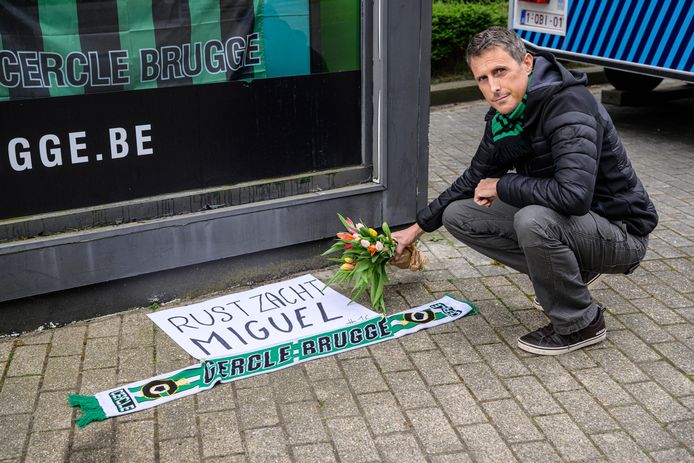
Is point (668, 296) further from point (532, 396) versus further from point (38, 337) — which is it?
point (38, 337)

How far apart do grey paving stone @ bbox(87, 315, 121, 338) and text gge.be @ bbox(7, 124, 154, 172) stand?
0.81m

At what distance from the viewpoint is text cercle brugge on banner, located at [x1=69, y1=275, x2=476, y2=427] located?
3412 mm

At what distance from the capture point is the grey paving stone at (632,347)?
3775mm

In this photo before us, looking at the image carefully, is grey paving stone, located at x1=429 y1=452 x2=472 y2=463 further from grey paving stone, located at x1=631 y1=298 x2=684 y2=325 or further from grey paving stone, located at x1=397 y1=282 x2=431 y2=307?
grey paving stone, located at x1=631 y1=298 x2=684 y2=325

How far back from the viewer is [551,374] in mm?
3646

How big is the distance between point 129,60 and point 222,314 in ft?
4.41

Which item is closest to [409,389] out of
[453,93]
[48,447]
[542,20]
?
[48,447]

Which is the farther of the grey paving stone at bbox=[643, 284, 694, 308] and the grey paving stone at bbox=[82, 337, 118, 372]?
the grey paving stone at bbox=[643, 284, 694, 308]

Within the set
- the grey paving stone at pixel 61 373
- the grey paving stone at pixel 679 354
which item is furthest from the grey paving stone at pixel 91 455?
the grey paving stone at pixel 679 354

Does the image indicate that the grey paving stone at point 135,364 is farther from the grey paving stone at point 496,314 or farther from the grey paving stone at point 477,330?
the grey paving stone at point 496,314

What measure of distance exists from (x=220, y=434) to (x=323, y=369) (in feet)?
2.14

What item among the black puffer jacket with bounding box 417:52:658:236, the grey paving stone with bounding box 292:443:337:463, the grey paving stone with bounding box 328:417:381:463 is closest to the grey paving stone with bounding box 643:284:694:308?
the black puffer jacket with bounding box 417:52:658:236

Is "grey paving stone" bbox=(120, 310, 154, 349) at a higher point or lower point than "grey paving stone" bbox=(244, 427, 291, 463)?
higher

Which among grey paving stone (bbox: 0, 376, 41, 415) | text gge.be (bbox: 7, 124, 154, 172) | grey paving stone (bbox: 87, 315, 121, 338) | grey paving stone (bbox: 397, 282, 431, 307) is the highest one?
text gge.be (bbox: 7, 124, 154, 172)
